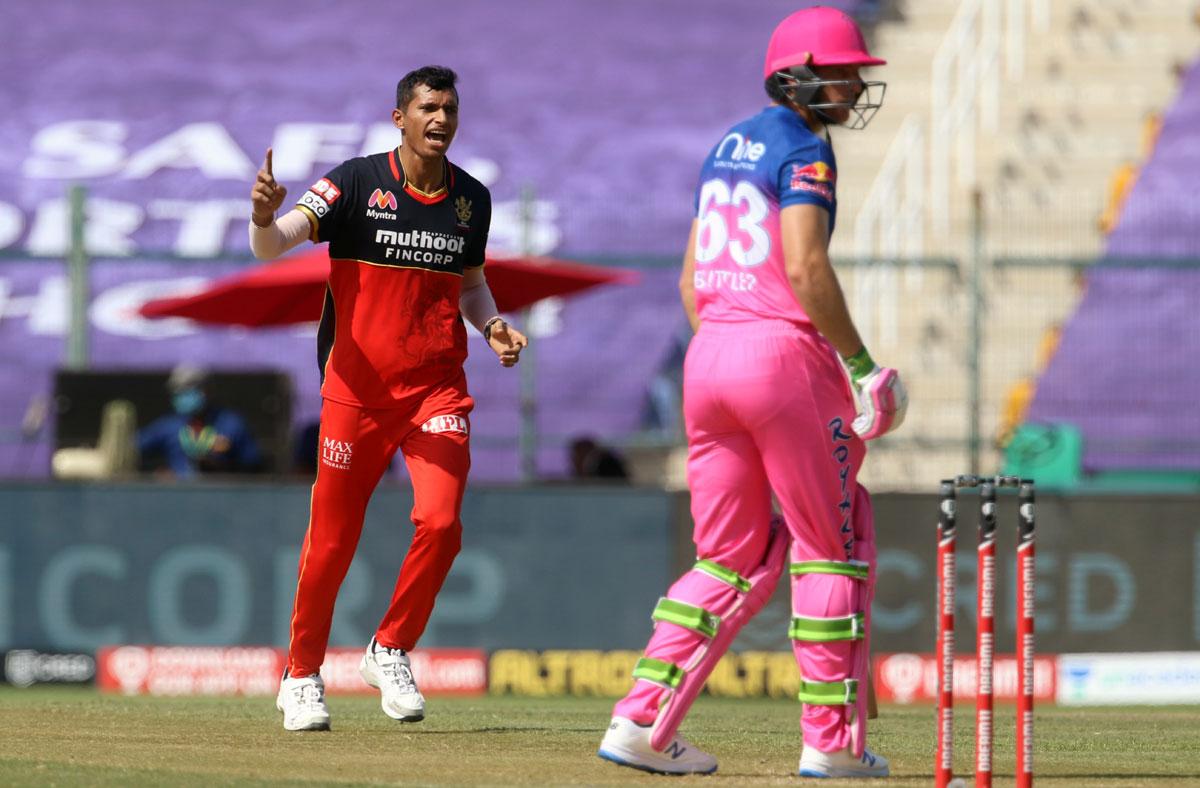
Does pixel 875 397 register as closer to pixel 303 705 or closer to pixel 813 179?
pixel 813 179

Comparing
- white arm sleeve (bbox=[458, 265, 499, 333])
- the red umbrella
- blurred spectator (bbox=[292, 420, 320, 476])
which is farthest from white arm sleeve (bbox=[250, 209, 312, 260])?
blurred spectator (bbox=[292, 420, 320, 476])

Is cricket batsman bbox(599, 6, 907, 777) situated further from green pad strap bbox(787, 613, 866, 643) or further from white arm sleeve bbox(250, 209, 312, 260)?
white arm sleeve bbox(250, 209, 312, 260)

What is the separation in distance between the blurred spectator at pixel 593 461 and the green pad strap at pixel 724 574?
904 cm

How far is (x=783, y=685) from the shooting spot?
1388cm

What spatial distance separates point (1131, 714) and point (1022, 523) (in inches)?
230

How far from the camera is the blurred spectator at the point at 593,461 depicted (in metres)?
15.7

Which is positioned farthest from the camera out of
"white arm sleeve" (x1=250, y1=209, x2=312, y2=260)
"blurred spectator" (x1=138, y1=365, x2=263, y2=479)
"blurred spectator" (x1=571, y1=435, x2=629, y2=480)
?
"blurred spectator" (x1=571, y1=435, x2=629, y2=480)

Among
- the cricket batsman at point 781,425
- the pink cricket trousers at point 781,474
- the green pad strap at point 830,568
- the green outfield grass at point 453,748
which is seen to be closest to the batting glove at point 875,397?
the cricket batsman at point 781,425

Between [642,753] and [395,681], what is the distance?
5.84ft

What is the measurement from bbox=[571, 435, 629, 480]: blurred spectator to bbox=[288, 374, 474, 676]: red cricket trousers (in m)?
7.62

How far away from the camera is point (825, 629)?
649 centimetres

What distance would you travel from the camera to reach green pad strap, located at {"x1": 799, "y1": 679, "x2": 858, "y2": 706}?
21.2ft

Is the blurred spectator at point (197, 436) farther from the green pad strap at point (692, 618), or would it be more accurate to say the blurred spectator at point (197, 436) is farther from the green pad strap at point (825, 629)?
the green pad strap at point (825, 629)

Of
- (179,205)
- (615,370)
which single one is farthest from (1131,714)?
(179,205)
